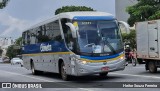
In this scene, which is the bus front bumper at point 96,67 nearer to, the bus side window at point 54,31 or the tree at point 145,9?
the bus side window at point 54,31

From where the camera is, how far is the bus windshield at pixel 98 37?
56.3 ft

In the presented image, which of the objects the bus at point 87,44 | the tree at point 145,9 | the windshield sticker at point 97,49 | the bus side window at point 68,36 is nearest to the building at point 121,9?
the tree at point 145,9

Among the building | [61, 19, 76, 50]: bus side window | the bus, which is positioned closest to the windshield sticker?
the bus

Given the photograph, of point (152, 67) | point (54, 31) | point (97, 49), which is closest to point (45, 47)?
point (54, 31)

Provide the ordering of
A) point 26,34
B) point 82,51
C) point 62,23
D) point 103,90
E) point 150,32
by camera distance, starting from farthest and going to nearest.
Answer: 1. point 26,34
2. point 150,32
3. point 62,23
4. point 82,51
5. point 103,90

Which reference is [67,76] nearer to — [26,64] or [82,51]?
[82,51]

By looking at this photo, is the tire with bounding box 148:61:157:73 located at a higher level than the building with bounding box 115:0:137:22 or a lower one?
lower

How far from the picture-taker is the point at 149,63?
2144cm

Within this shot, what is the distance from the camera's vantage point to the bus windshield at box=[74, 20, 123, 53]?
1717 cm

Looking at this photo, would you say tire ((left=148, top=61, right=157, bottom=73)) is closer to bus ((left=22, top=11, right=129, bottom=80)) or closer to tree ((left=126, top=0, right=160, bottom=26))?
bus ((left=22, top=11, right=129, bottom=80))

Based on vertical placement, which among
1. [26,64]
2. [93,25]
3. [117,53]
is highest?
[93,25]

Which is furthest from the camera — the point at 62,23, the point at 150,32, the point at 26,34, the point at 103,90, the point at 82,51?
the point at 26,34

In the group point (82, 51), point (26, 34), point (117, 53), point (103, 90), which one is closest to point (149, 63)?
point (117, 53)

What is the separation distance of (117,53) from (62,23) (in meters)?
2.96
